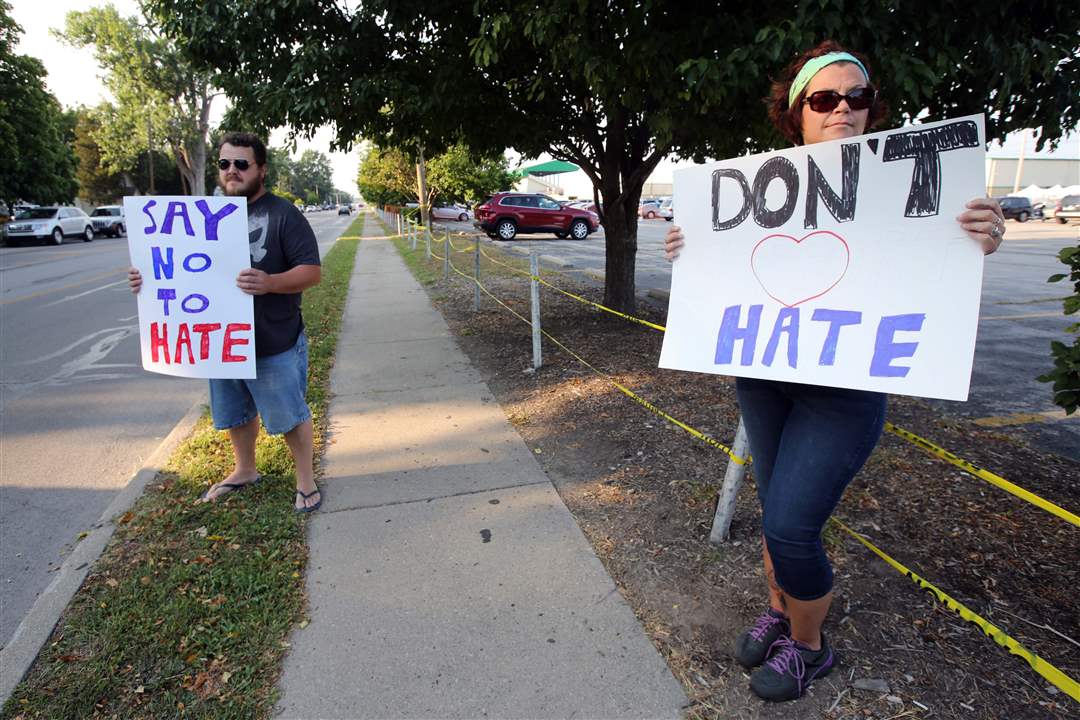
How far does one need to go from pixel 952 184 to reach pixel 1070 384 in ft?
5.44

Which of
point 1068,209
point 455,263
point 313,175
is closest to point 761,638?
point 455,263

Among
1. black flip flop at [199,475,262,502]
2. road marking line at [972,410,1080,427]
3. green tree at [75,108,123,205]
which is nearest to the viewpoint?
black flip flop at [199,475,262,502]

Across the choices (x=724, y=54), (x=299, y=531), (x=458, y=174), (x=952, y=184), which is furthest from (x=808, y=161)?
(x=458, y=174)

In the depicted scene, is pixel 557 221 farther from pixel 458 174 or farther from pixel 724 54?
pixel 724 54

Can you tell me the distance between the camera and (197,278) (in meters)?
3.07

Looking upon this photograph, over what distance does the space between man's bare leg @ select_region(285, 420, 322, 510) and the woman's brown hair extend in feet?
8.74

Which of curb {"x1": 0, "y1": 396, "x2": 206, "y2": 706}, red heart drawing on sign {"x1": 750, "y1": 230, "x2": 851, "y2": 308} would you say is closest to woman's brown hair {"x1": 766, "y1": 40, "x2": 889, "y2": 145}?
red heart drawing on sign {"x1": 750, "y1": 230, "x2": 851, "y2": 308}

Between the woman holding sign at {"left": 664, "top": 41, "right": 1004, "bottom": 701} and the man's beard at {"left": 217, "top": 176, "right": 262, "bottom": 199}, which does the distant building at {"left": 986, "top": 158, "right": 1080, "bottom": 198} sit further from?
the man's beard at {"left": 217, "top": 176, "right": 262, "bottom": 199}

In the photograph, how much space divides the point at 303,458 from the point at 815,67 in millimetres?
2964

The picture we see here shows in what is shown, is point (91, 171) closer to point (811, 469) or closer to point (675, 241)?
point (675, 241)

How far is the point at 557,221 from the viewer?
1024 inches

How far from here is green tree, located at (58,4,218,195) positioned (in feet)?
151

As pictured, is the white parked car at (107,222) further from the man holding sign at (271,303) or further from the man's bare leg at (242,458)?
the man holding sign at (271,303)

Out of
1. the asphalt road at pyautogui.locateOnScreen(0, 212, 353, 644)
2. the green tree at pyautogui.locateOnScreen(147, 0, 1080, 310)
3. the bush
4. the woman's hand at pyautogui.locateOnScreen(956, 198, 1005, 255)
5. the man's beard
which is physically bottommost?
the asphalt road at pyautogui.locateOnScreen(0, 212, 353, 644)
